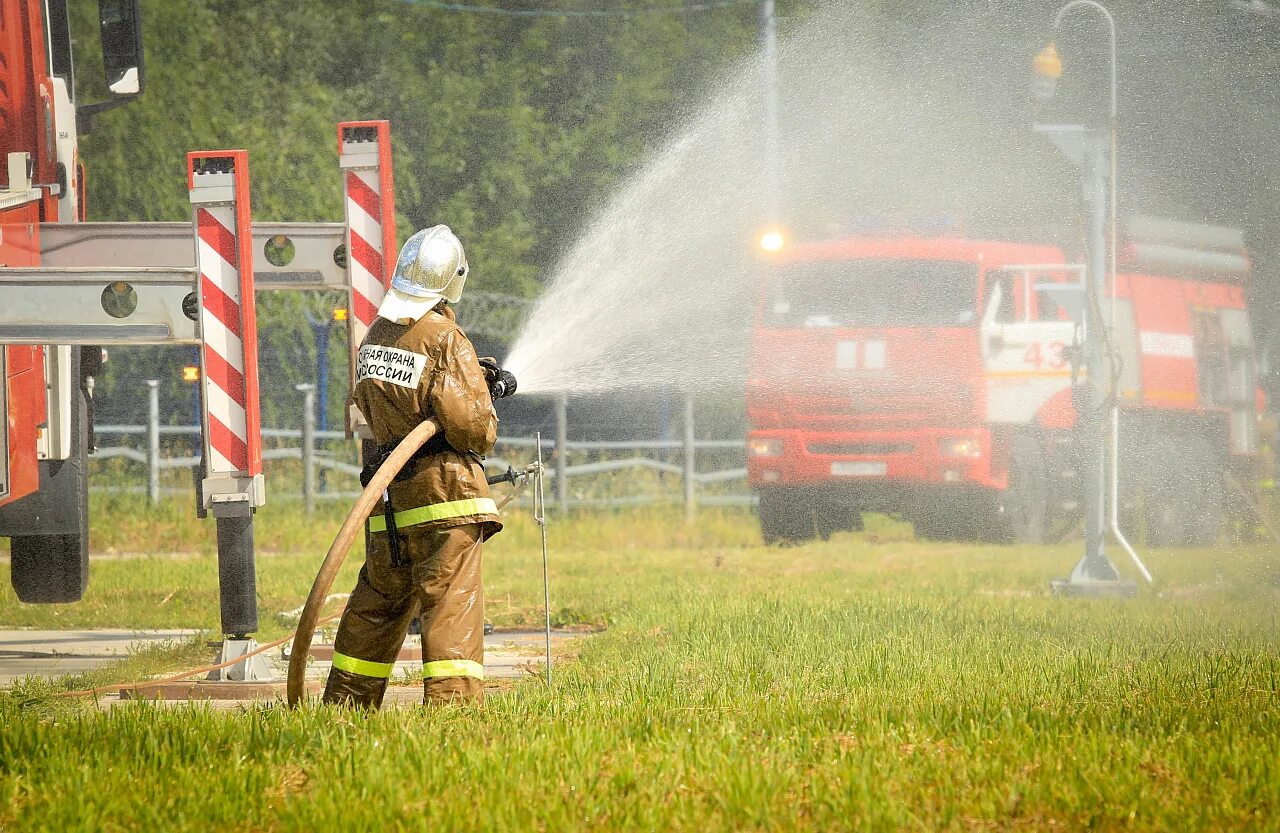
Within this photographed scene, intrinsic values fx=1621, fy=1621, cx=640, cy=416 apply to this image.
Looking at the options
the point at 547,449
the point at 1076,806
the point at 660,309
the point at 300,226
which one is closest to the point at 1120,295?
the point at 660,309

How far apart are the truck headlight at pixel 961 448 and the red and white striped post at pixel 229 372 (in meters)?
8.32

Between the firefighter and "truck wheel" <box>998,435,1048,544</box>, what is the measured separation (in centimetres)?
965

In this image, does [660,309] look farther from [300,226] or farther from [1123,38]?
[300,226]

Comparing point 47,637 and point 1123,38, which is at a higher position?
point 1123,38

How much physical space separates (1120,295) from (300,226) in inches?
401

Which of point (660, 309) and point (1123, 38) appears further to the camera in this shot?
point (660, 309)

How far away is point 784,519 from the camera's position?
15.1m

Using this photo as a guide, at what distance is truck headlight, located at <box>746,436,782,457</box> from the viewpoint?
560 inches

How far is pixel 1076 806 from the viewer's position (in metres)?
3.97

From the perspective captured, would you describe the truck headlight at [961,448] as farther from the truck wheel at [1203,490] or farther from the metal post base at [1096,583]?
the metal post base at [1096,583]

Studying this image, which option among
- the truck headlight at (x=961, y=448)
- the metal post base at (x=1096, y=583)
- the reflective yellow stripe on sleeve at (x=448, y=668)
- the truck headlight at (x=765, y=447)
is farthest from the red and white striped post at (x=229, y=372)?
the truck headlight at (x=961, y=448)

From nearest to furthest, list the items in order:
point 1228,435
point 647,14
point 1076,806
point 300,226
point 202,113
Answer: point 1076,806 → point 300,226 → point 1228,435 → point 202,113 → point 647,14

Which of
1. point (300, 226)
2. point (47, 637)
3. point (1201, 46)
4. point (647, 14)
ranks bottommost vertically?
point (47, 637)

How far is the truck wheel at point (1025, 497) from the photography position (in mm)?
14477
